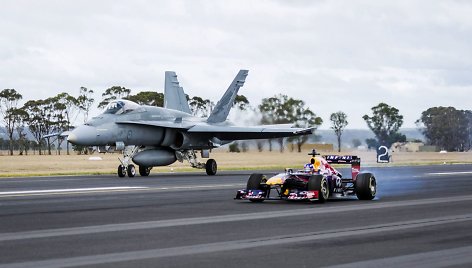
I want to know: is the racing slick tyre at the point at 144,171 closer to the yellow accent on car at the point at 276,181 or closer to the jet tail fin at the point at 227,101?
the jet tail fin at the point at 227,101

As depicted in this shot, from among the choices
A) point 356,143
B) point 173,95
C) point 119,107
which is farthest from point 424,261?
point 173,95

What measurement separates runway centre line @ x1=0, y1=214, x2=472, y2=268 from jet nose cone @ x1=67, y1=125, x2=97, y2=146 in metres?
24.9

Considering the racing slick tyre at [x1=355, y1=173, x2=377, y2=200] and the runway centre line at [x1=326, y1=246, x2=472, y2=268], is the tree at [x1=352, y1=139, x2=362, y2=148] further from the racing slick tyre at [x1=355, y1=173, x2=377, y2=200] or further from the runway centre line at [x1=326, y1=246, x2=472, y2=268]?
the runway centre line at [x1=326, y1=246, x2=472, y2=268]

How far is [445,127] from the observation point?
139 metres

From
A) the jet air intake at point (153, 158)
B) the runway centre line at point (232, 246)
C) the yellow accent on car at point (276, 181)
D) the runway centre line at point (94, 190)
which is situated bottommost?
the runway centre line at point (232, 246)

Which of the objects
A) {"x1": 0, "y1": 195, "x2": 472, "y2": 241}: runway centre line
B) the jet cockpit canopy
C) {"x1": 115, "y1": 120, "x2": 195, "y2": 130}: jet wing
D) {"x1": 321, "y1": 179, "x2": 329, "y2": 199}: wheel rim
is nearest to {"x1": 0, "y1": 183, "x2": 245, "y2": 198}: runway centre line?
{"x1": 321, "y1": 179, "x2": 329, "y2": 199}: wheel rim

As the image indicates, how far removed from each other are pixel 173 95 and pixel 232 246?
39776 mm

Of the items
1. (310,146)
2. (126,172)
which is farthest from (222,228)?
(310,146)

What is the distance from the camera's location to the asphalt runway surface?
453 inches

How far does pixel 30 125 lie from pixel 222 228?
13384 cm

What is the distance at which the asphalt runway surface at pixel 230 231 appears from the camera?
11.5m

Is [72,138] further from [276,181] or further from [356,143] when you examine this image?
[276,181]

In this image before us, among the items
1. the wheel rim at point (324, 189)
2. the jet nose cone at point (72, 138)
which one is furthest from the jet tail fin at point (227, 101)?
the wheel rim at point (324, 189)

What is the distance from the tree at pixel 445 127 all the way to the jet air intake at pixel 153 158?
8381 cm
